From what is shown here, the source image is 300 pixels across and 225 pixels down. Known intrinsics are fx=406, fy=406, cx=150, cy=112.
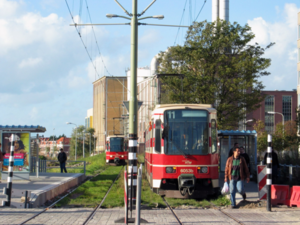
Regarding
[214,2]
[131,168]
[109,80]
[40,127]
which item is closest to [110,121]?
[109,80]

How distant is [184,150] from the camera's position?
1367cm

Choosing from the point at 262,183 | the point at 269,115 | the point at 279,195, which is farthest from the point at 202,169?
the point at 269,115

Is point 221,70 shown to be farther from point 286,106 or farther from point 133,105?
point 286,106

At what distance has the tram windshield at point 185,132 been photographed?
1367cm

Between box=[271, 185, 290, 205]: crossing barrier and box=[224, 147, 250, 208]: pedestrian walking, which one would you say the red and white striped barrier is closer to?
box=[271, 185, 290, 205]: crossing barrier

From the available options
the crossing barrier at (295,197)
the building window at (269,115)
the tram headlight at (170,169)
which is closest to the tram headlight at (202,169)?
the tram headlight at (170,169)

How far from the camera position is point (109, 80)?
342 ft

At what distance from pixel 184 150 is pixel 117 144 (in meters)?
26.9

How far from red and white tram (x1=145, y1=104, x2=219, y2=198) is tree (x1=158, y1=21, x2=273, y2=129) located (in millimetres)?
11289

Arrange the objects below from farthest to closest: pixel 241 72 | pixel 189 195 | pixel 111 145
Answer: pixel 111 145, pixel 241 72, pixel 189 195

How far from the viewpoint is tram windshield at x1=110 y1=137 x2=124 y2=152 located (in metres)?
39.9

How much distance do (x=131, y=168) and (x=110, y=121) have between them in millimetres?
93628

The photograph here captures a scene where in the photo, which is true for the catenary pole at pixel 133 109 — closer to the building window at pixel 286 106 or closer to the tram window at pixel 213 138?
the tram window at pixel 213 138

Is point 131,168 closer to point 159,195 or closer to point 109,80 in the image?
point 159,195
